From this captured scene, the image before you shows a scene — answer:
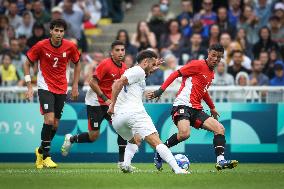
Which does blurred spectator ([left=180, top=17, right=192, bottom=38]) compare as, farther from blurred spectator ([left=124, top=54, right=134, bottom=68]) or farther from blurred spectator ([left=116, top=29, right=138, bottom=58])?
blurred spectator ([left=124, top=54, right=134, bottom=68])

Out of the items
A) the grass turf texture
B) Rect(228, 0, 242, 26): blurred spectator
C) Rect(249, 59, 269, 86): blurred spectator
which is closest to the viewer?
the grass turf texture

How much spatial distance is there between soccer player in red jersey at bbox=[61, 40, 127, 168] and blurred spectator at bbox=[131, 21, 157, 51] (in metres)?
6.38

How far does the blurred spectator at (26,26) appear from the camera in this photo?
27.2 meters

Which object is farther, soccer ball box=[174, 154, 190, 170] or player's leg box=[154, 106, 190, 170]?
player's leg box=[154, 106, 190, 170]

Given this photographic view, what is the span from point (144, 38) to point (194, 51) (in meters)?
1.57

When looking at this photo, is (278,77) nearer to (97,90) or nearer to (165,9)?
(165,9)

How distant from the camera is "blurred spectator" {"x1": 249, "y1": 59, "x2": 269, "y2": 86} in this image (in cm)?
2331

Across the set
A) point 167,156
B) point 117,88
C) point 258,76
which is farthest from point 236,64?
point 167,156

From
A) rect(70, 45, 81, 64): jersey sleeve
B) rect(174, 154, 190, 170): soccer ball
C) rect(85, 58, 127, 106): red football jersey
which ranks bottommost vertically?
rect(174, 154, 190, 170): soccer ball

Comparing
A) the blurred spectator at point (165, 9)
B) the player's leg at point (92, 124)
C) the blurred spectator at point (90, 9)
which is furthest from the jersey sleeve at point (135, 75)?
the blurred spectator at point (90, 9)

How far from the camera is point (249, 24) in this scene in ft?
84.6

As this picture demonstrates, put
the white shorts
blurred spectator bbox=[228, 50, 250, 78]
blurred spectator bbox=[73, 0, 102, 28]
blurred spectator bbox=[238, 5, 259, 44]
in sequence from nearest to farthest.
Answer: the white shorts < blurred spectator bbox=[228, 50, 250, 78] < blurred spectator bbox=[238, 5, 259, 44] < blurred spectator bbox=[73, 0, 102, 28]

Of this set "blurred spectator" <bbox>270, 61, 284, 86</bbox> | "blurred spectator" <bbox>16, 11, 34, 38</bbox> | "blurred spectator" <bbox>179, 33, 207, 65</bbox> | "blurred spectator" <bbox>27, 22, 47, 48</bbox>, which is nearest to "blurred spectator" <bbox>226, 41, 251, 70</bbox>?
"blurred spectator" <bbox>179, 33, 207, 65</bbox>

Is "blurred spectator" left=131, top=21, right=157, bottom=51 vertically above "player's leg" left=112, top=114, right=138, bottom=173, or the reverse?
"blurred spectator" left=131, top=21, right=157, bottom=51
